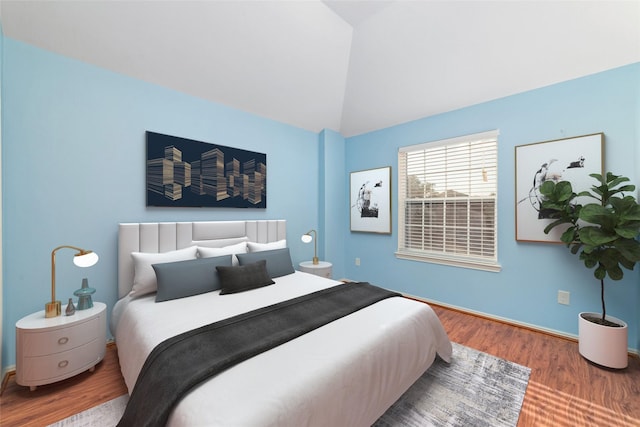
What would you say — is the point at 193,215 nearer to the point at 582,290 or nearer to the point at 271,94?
the point at 271,94

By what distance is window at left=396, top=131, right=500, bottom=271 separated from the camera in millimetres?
3168

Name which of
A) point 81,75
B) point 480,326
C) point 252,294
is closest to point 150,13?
point 81,75

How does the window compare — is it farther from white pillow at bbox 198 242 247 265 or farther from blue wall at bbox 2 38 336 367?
blue wall at bbox 2 38 336 367

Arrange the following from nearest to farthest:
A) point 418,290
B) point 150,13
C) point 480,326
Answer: point 150,13 → point 480,326 → point 418,290

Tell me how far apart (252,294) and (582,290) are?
3246 millimetres

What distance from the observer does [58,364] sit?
1.83m

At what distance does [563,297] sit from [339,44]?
3.78 m

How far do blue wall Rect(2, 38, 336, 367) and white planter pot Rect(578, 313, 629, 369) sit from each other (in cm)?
399

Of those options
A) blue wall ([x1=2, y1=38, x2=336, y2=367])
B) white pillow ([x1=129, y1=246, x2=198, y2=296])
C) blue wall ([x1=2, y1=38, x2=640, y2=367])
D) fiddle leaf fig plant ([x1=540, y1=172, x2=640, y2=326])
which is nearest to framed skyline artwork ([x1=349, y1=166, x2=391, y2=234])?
blue wall ([x1=2, y1=38, x2=640, y2=367])

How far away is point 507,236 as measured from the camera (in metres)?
2.98

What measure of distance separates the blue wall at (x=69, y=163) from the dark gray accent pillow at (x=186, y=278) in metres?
0.69

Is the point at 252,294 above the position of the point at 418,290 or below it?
above

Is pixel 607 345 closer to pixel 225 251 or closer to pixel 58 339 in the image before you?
pixel 225 251

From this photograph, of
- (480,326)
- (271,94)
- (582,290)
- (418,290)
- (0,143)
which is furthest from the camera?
(418,290)
